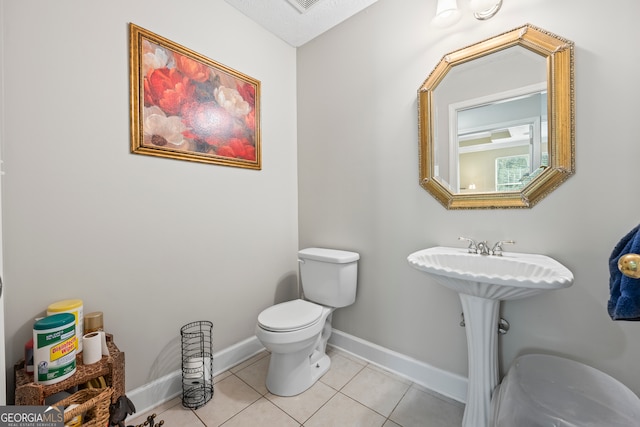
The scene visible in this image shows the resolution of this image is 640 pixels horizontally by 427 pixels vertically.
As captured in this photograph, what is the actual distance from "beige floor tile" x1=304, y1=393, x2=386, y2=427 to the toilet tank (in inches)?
21.5

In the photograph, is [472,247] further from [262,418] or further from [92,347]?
[92,347]

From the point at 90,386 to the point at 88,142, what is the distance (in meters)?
1.08

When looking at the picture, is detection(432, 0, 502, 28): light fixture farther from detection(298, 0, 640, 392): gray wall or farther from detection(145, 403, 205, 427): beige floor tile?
detection(145, 403, 205, 427): beige floor tile

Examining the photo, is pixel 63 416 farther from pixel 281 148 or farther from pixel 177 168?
pixel 281 148

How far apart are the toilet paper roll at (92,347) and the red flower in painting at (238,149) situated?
3.74 feet

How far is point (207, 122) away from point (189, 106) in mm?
131

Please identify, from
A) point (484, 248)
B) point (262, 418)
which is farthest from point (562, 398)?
point (262, 418)

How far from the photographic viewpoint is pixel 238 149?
1.82 meters

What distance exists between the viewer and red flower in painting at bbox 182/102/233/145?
1.57 metres

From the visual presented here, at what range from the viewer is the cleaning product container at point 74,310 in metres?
1.08

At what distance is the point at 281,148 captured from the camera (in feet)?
7.00

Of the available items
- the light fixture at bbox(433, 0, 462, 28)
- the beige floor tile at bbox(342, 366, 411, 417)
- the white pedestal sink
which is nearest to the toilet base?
the beige floor tile at bbox(342, 366, 411, 417)

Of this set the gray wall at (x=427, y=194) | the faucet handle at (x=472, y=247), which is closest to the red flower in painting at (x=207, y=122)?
the gray wall at (x=427, y=194)

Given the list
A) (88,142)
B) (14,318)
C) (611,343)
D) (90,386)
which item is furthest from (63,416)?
(611,343)
